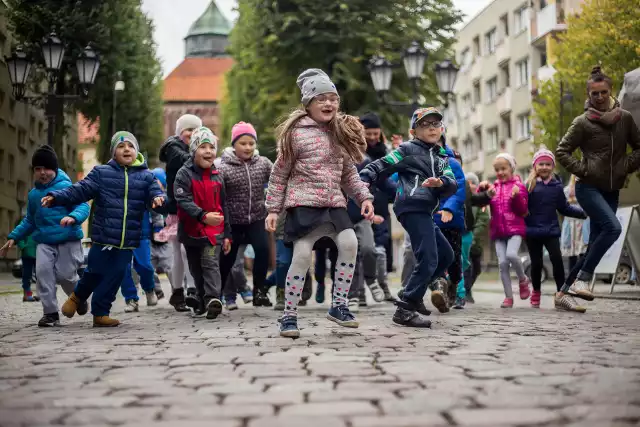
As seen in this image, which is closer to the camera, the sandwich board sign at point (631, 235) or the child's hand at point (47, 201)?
the child's hand at point (47, 201)

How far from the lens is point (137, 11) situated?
37.0 meters

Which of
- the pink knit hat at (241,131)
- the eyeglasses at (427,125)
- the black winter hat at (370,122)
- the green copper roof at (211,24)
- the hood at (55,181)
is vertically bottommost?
the hood at (55,181)

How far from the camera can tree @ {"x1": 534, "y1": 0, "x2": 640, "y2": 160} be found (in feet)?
85.8

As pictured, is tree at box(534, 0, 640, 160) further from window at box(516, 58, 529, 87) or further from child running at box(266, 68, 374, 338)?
child running at box(266, 68, 374, 338)

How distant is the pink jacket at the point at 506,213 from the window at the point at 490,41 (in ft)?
141

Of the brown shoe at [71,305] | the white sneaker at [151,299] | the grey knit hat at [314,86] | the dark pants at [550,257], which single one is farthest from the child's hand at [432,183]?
the white sneaker at [151,299]

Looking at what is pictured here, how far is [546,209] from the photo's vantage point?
10227mm

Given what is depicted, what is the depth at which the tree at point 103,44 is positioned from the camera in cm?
3225

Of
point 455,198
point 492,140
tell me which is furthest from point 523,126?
point 455,198

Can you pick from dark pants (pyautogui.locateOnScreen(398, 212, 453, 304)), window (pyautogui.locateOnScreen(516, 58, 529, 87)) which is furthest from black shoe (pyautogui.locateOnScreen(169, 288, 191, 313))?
window (pyautogui.locateOnScreen(516, 58, 529, 87))

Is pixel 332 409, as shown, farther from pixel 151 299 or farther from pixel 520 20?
pixel 520 20

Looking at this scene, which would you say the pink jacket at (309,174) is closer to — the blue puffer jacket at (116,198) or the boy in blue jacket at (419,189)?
the boy in blue jacket at (419,189)

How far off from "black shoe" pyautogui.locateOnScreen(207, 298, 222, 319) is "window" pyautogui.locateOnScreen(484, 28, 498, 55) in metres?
46.2

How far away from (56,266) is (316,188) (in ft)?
10.2
